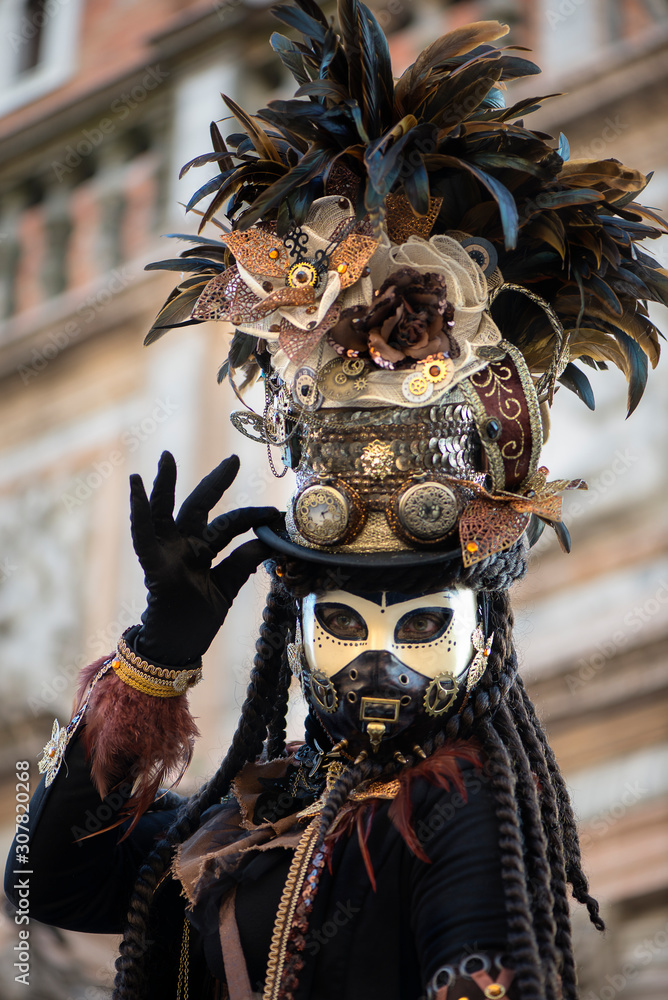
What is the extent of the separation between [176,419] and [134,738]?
4404 millimetres

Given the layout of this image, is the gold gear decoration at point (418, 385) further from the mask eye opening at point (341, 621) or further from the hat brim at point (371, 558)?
the mask eye opening at point (341, 621)

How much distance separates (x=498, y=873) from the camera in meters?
→ 2.45

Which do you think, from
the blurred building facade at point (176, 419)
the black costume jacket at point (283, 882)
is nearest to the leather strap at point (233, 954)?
the black costume jacket at point (283, 882)

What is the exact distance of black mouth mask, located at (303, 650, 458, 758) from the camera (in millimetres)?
2623

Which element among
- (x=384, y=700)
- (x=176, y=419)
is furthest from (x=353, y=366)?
(x=176, y=419)

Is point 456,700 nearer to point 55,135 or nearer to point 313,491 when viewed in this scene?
point 313,491

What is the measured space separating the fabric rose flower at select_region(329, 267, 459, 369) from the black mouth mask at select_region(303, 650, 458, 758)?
0.62 m

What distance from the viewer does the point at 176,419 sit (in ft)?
23.1

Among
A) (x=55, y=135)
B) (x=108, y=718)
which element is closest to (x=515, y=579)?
(x=108, y=718)

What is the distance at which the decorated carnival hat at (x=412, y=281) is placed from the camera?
8.82 feet

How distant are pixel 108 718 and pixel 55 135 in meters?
6.60

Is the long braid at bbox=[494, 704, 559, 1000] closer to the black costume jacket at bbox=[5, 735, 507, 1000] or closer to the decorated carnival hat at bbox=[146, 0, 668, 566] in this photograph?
the black costume jacket at bbox=[5, 735, 507, 1000]

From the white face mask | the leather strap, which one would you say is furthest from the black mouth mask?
the leather strap

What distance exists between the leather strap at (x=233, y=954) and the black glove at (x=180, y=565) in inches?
20.1
